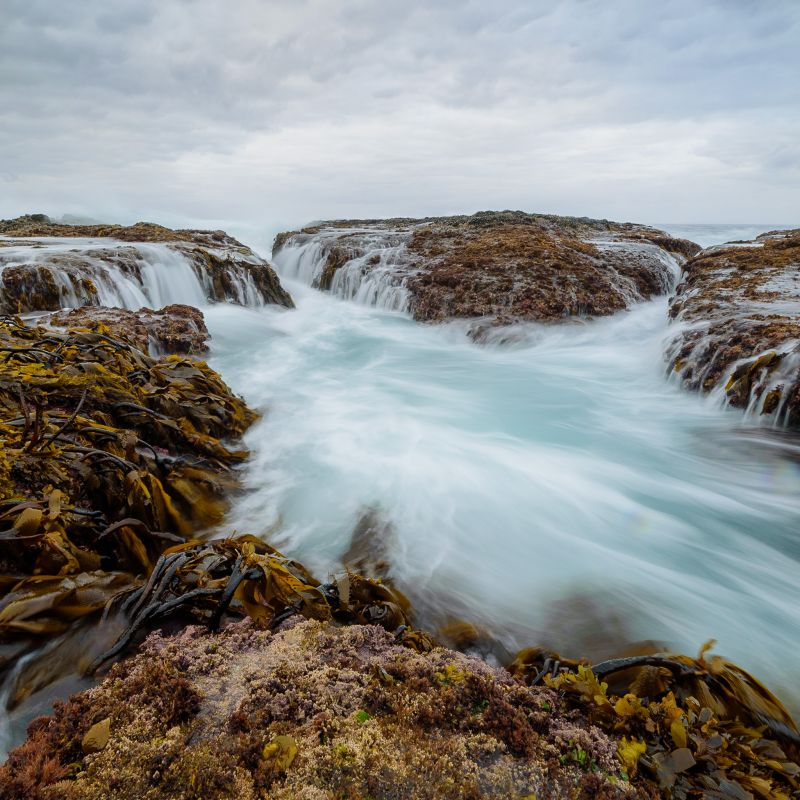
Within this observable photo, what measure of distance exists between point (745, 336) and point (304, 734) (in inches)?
316

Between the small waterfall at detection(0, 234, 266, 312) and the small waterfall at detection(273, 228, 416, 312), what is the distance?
133 inches

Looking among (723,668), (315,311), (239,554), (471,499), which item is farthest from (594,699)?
(315,311)

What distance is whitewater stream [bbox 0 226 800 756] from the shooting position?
9.45ft

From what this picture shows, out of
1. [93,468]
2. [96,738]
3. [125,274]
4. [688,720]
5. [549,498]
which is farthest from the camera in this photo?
[125,274]

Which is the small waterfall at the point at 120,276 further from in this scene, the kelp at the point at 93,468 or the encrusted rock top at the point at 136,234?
the kelp at the point at 93,468

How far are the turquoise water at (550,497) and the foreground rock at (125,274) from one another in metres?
4.13

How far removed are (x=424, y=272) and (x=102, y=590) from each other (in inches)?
560

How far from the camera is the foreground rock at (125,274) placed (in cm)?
951

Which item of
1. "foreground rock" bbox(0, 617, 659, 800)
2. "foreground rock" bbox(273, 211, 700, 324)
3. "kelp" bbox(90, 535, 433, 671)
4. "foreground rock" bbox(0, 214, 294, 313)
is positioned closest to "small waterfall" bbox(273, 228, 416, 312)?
"foreground rock" bbox(273, 211, 700, 324)

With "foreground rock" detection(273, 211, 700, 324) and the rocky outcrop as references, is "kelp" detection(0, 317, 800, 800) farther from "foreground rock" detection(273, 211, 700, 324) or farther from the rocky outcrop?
"foreground rock" detection(273, 211, 700, 324)

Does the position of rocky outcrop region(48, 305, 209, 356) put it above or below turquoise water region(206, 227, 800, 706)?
above

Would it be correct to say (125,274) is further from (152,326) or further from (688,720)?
(688,720)

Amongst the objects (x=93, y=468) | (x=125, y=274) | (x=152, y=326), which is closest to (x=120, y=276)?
(x=125, y=274)

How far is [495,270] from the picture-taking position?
13.9 meters
